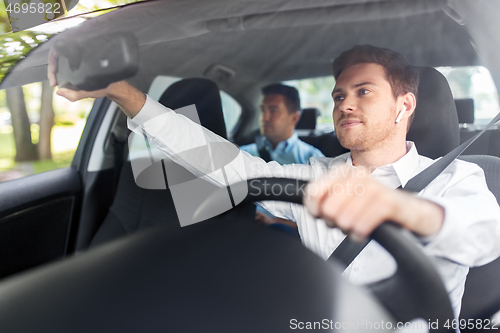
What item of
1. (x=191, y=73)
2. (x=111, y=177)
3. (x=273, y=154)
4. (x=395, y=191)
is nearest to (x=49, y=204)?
(x=111, y=177)

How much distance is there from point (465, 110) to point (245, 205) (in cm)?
58

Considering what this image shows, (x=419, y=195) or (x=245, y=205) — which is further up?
(x=419, y=195)

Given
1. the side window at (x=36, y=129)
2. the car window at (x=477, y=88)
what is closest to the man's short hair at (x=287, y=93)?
the car window at (x=477, y=88)

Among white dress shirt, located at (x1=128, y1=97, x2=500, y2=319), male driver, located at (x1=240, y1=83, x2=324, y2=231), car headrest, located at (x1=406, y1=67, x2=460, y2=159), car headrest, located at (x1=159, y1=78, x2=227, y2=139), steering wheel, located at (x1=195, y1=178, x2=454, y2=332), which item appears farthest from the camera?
car headrest, located at (x1=159, y1=78, x2=227, y2=139)

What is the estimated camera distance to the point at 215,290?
0.83 meters

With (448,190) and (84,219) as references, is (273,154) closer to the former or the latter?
(448,190)

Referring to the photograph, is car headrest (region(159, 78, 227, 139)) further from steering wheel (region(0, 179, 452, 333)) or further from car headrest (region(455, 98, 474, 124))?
car headrest (region(455, 98, 474, 124))

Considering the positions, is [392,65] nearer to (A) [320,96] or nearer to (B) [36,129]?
(A) [320,96]

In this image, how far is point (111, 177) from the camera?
1.76 metres

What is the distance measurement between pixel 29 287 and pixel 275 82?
2.92ft

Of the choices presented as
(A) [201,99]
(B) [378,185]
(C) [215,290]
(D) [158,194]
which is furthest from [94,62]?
(B) [378,185]

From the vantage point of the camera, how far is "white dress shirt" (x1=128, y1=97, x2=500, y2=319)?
2.21 ft

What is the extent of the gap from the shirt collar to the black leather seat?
0.51 m

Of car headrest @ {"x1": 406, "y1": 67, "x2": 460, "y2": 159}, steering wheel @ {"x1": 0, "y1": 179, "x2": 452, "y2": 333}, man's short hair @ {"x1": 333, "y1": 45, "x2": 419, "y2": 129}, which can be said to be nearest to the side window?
steering wheel @ {"x1": 0, "y1": 179, "x2": 452, "y2": 333}
